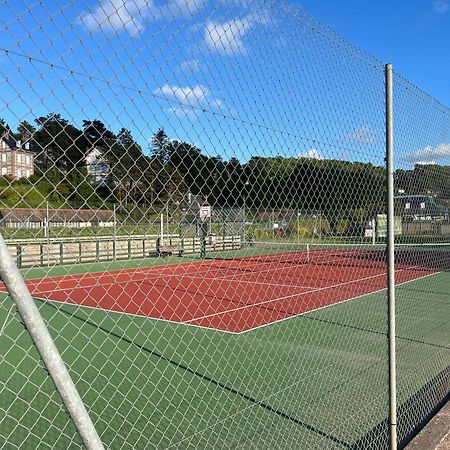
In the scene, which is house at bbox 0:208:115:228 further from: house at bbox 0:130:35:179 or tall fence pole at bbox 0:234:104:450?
tall fence pole at bbox 0:234:104:450

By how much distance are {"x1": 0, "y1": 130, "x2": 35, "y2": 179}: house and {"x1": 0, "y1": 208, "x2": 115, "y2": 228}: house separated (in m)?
0.34

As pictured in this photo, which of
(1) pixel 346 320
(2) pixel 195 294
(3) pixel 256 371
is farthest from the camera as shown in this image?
(2) pixel 195 294

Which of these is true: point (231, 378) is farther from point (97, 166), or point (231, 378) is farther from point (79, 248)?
point (79, 248)

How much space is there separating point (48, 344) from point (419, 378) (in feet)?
16.4

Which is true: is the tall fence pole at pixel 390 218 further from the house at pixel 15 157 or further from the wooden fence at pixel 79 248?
the house at pixel 15 157

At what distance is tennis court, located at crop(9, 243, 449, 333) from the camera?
911 cm

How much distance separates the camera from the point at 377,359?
6.51 meters

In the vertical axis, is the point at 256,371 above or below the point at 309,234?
below

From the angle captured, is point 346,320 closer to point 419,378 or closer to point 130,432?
point 419,378

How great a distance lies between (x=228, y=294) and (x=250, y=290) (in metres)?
1.26

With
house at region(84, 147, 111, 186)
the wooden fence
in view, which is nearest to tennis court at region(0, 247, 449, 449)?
the wooden fence

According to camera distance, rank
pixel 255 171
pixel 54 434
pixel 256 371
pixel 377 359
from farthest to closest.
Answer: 1. pixel 377 359
2. pixel 256 371
3. pixel 54 434
4. pixel 255 171

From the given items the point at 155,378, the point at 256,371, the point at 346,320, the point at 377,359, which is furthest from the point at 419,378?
the point at 346,320

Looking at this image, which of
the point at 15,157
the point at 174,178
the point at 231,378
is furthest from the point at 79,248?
the point at 15,157
